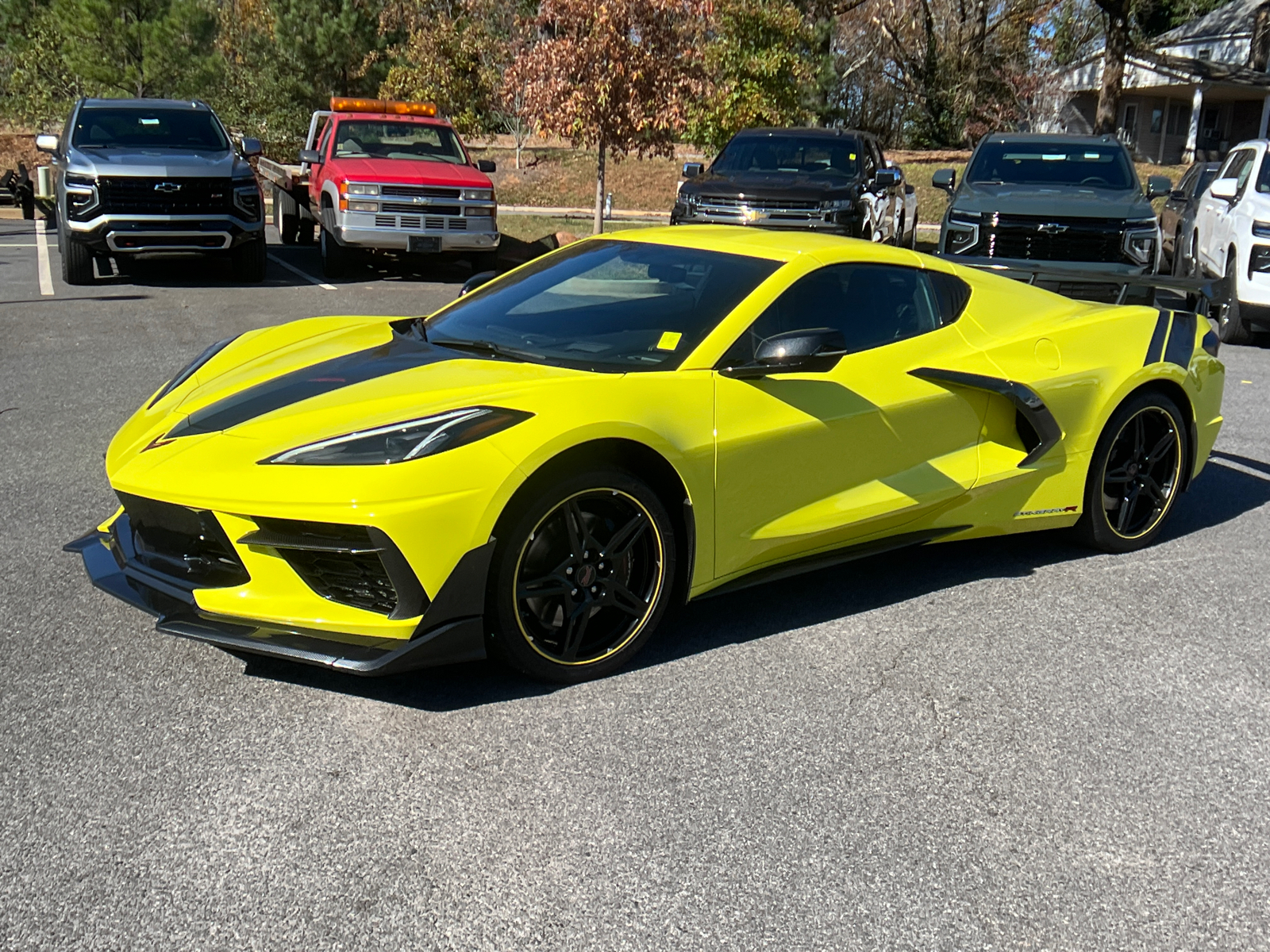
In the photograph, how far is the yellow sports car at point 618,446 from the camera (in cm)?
357

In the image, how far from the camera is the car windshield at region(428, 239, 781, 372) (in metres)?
4.33

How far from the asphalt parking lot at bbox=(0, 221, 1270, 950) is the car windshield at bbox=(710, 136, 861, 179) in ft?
34.3

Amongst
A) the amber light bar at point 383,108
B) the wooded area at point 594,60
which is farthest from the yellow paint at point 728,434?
the wooded area at point 594,60

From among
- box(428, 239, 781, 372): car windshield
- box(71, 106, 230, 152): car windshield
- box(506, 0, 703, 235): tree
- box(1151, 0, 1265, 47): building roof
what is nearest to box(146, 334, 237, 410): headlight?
box(428, 239, 781, 372): car windshield

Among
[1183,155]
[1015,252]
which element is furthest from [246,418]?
[1183,155]

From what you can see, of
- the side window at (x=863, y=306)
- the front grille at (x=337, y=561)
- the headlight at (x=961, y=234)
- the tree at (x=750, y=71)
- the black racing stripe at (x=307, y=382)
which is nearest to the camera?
the front grille at (x=337, y=561)

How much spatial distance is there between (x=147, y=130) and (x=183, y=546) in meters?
12.3

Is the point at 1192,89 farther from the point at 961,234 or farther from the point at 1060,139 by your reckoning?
the point at 961,234

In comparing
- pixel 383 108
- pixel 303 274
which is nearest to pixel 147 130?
pixel 303 274

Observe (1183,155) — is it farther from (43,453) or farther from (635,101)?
(43,453)

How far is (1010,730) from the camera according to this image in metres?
3.81

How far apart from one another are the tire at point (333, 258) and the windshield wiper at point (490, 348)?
1113 centimetres

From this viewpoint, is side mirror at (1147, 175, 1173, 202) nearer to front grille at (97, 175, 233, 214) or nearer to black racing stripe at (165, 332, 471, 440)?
front grille at (97, 175, 233, 214)

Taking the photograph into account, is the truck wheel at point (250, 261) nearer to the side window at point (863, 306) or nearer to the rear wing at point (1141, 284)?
the rear wing at point (1141, 284)
